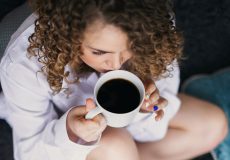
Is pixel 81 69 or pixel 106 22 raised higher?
pixel 106 22

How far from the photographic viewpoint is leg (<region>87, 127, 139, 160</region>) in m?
0.96

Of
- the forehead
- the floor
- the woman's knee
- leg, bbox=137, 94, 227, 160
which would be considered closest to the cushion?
the floor

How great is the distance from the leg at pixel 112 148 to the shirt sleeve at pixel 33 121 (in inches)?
1.6

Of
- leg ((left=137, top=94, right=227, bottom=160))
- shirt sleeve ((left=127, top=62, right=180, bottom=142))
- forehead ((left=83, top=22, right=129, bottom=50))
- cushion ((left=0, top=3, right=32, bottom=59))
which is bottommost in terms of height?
leg ((left=137, top=94, right=227, bottom=160))

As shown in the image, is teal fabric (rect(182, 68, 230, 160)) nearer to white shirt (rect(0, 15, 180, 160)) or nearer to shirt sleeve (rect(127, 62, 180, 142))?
shirt sleeve (rect(127, 62, 180, 142))

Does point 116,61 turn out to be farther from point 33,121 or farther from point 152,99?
point 33,121

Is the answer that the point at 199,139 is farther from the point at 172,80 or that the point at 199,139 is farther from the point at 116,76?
the point at 116,76

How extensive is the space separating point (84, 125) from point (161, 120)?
0.36m

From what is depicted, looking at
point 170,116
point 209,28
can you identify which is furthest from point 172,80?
point 209,28

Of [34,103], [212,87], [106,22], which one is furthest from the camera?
[212,87]

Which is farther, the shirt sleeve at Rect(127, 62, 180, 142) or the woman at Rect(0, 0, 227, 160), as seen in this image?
the shirt sleeve at Rect(127, 62, 180, 142)

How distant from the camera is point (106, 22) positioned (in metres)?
0.73

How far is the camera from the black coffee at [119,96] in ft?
2.48

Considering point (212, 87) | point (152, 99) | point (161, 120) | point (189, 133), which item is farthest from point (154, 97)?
point (212, 87)
